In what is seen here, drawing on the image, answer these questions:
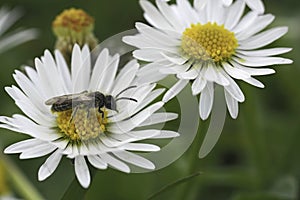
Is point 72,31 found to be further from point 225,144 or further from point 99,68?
point 225,144

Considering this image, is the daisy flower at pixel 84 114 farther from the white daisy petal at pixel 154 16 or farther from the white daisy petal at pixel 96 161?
the white daisy petal at pixel 154 16

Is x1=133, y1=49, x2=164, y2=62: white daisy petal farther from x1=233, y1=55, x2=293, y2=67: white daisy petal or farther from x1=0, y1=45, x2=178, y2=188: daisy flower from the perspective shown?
x1=233, y1=55, x2=293, y2=67: white daisy petal

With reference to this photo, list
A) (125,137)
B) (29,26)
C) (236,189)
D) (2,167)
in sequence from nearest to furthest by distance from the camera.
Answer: (125,137), (2,167), (236,189), (29,26)

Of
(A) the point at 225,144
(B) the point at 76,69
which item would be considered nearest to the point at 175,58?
(B) the point at 76,69

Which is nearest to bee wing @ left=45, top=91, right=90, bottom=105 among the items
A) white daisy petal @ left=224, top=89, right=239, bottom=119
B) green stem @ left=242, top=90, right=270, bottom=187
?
white daisy petal @ left=224, top=89, right=239, bottom=119

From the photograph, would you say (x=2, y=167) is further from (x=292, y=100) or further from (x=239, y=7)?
(x=292, y=100)

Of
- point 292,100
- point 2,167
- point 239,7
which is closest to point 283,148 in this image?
point 292,100

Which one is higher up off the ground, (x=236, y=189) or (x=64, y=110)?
(x=64, y=110)

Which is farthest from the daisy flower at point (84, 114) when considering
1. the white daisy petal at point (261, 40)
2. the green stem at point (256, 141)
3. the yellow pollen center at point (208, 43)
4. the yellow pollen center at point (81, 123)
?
the green stem at point (256, 141)
